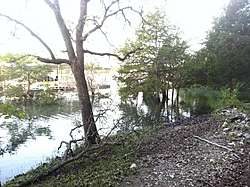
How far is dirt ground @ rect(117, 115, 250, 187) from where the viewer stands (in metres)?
3.53

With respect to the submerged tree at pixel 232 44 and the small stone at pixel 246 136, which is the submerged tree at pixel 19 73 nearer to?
the submerged tree at pixel 232 44

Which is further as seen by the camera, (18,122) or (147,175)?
(18,122)

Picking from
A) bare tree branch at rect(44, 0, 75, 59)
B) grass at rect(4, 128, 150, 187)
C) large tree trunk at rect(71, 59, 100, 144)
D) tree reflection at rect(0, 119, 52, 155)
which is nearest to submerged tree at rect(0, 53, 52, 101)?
tree reflection at rect(0, 119, 52, 155)

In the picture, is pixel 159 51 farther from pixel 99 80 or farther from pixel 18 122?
pixel 99 80

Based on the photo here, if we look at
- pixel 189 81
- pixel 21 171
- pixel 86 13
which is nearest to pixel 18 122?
pixel 21 171

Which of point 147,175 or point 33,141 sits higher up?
point 147,175

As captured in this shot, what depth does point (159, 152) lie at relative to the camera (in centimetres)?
528

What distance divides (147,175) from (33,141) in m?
7.16

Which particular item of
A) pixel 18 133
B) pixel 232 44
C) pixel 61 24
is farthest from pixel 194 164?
pixel 232 44

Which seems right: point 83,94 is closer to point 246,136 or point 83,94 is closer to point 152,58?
point 246,136

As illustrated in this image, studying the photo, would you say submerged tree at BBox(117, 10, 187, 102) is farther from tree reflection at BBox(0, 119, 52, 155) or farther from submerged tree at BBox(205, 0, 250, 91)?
tree reflection at BBox(0, 119, 52, 155)

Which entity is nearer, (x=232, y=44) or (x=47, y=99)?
(x=232, y=44)

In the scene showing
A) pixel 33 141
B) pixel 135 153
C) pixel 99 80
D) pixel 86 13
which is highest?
pixel 86 13

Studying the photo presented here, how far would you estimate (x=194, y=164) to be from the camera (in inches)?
165
